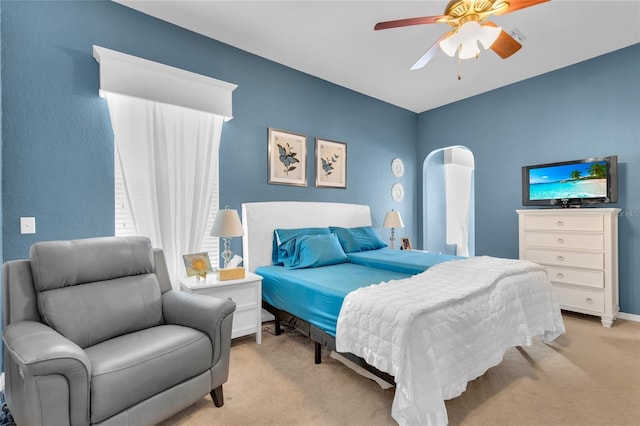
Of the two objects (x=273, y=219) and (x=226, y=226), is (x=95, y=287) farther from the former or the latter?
(x=273, y=219)

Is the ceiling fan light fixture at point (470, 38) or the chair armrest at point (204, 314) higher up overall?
the ceiling fan light fixture at point (470, 38)

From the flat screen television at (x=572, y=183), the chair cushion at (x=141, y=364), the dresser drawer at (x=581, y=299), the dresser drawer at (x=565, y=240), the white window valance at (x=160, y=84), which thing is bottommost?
the dresser drawer at (x=581, y=299)

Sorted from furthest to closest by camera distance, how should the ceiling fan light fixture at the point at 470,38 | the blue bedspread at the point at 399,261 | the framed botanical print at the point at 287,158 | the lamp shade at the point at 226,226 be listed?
the framed botanical print at the point at 287,158
the blue bedspread at the point at 399,261
the lamp shade at the point at 226,226
the ceiling fan light fixture at the point at 470,38

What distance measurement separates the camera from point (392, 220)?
4.54 m

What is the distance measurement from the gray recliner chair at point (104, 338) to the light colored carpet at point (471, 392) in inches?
11.8

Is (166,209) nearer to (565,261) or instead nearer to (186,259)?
(186,259)

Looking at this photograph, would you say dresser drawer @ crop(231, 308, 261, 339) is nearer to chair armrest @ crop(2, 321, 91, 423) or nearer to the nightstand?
the nightstand

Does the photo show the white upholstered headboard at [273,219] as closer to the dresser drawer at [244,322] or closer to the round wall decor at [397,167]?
the dresser drawer at [244,322]

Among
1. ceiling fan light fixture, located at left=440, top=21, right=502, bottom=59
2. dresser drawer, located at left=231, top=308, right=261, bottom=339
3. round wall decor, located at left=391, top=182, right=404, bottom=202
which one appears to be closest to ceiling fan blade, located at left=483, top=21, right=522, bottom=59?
ceiling fan light fixture, located at left=440, top=21, right=502, bottom=59

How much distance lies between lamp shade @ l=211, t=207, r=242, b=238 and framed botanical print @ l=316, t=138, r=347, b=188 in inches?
63.2

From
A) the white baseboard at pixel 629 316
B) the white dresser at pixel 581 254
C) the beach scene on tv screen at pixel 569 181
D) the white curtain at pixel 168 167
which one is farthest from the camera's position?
the beach scene on tv screen at pixel 569 181

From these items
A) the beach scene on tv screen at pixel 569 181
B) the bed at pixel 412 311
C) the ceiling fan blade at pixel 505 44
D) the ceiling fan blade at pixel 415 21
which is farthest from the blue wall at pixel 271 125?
the ceiling fan blade at pixel 505 44

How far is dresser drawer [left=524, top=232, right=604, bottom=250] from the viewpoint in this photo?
3275 mm

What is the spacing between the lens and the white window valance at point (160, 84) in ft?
8.01
